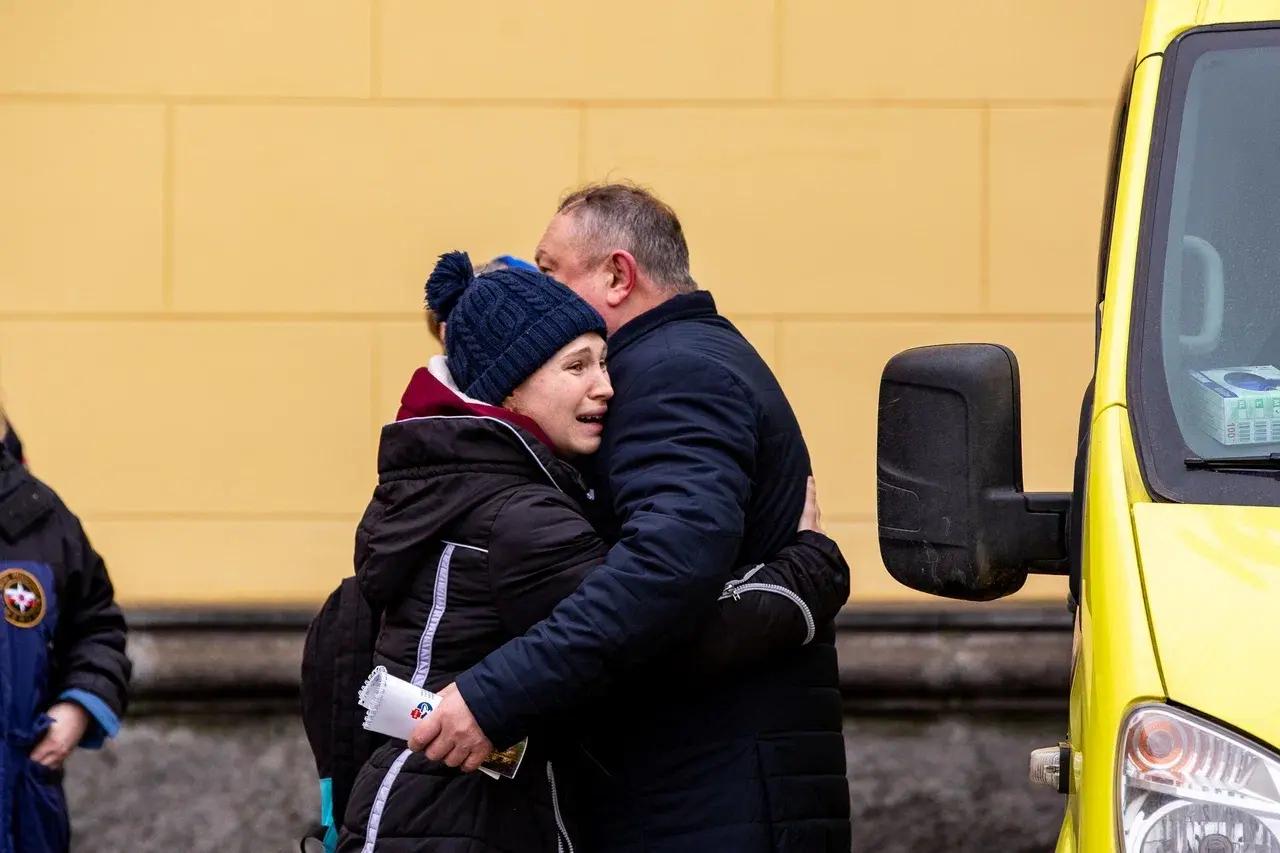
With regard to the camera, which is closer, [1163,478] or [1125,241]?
[1163,478]

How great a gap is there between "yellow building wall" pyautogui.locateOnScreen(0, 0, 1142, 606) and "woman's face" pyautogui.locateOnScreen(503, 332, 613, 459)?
2834 millimetres

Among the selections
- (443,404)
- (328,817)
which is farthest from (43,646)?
(443,404)

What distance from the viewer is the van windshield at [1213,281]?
259 cm

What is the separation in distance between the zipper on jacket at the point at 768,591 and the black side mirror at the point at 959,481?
328 mm

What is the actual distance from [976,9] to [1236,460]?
3.73 meters

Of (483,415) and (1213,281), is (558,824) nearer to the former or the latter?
(483,415)

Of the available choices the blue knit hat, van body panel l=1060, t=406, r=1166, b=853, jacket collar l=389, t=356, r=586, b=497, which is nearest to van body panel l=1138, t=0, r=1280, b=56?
van body panel l=1060, t=406, r=1166, b=853

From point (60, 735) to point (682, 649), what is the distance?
5.66 ft

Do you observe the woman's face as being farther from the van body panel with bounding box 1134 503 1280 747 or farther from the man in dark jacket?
the van body panel with bounding box 1134 503 1280 747

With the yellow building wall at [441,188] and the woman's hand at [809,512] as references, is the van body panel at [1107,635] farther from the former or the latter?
the yellow building wall at [441,188]

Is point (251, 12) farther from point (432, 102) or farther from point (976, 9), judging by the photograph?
point (976, 9)

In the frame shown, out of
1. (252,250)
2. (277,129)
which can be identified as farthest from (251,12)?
(252,250)

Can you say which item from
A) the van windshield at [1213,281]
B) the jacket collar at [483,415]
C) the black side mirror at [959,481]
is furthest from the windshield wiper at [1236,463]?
the jacket collar at [483,415]

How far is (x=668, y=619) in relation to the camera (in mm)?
2949
